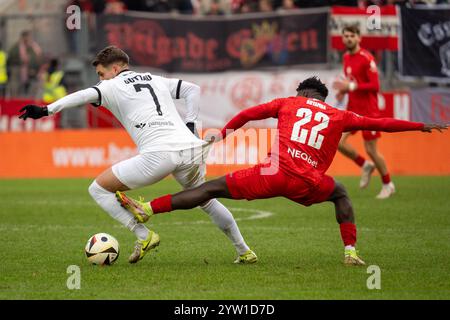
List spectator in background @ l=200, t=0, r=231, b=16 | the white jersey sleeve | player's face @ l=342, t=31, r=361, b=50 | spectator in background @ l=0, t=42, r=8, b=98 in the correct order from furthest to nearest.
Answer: spectator in background @ l=200, t=0, r=231, b=16 → spectator in background @ l=0, t=42, r=8, b=98 → player's face @ l=342, t=31, r=361, b=50 → the white jersey sleeve

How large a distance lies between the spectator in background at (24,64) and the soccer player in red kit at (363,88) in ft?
31.7

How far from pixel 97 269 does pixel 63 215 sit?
17.1ft

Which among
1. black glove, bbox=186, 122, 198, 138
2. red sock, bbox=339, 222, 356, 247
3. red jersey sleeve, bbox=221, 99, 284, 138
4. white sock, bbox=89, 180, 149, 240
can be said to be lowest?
red sock, bbox=339, 222, 356, 247

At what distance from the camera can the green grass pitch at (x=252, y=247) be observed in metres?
8.05

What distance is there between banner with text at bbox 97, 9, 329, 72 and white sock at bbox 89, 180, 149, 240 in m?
13.2

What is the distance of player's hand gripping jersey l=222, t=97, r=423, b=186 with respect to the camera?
9062 mm

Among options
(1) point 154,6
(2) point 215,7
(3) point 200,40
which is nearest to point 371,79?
(3) point 200,40

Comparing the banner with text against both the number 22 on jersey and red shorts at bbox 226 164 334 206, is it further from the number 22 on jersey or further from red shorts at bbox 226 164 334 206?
red shorts at bbox 226 164 334 206

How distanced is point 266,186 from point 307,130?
65 centimetres

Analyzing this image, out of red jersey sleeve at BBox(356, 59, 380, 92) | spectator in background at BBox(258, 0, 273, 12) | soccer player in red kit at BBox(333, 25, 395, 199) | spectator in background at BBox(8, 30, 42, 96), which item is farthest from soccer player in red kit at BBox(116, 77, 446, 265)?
spectator in background at BBox(8, 30, 42, 96)

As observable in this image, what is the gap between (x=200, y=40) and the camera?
22.7 meters

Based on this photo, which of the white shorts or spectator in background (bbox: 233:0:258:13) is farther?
spectator in background (bbox: 233:0:258:13)

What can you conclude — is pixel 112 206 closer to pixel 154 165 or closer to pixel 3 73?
pixel 154 165

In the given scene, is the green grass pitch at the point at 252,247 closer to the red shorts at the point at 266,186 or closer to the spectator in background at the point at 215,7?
the red shorts at the point at 266,186
